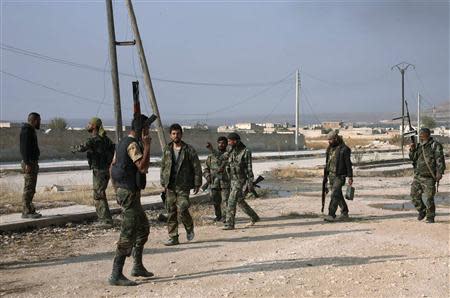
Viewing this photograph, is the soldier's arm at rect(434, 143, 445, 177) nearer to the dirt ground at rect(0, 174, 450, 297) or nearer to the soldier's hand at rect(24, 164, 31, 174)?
the dirt ground at rect(0, 174, 450, 297)

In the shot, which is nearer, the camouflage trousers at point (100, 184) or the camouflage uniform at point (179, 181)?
the camouflage uniform at point (179, 181)

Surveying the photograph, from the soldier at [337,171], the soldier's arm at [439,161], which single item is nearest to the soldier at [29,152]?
the soldier at [337,171]

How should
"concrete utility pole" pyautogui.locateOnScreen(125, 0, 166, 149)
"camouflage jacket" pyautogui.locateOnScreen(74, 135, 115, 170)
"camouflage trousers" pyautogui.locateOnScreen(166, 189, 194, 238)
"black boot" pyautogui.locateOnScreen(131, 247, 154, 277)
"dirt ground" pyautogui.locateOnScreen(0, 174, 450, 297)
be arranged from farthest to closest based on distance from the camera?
"concrete utility pole" pyautogui.locateOnScreen(125, 0, 166, 149), "camouflage jacket" pyautogui.locateOnScreen(74, 135, 115, 170), "camouflage trousers" pyautogui.locateOnScreen(166, 189, 194, 238), "black boot" pyautogui.locateOnScreen(131, 247, 154, 277), "dirt ground" pyautogui.locateOnScreen(0, 174, 450, 297)

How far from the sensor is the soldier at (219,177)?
35.0ft

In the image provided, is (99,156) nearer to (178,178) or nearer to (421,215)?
(178,178)

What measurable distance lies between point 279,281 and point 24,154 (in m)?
5.71

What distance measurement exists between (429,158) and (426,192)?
0.62 m

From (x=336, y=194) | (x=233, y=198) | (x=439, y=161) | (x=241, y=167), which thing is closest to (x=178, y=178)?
(x=233, y=198)

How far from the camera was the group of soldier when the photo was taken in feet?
21.2

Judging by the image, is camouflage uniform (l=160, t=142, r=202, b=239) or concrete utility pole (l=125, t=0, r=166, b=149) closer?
camouflage uniform (l=160, t=142, r=202, b=239)

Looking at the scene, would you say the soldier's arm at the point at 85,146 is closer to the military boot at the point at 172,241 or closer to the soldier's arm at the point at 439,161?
the military boot at the point at 172,241

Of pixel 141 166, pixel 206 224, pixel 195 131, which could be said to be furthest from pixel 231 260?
pixel 195 131

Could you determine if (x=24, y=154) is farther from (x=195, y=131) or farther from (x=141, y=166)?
(x=195, y=131)

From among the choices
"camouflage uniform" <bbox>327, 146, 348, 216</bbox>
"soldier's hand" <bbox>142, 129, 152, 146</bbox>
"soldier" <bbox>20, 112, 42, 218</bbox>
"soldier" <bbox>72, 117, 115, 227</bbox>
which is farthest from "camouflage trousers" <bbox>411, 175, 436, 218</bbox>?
"soldier" <bbox>20, 112, 42, 218</bbox>
